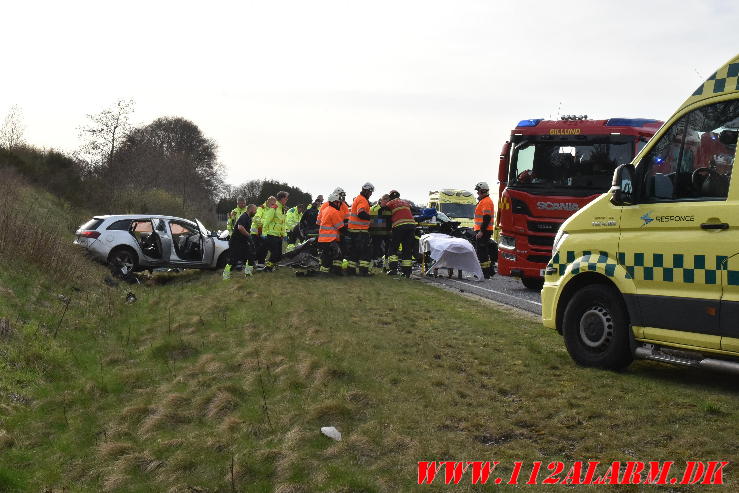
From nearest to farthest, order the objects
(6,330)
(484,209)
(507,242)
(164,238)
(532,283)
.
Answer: (6,330)
(507,242)
(532,283)
(484,209)
(164,238)

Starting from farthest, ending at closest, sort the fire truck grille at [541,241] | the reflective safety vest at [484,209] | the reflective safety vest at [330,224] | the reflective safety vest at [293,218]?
the reflective safety vest at [293,218] < the reflective safety vest at [330,224] < the reflective safety vest at [484,209] < the fire truck grille at [541,241]

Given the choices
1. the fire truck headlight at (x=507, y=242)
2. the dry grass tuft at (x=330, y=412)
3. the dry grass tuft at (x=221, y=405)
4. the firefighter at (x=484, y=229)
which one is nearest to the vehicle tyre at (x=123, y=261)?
the firefighter at (x=484, y=229)

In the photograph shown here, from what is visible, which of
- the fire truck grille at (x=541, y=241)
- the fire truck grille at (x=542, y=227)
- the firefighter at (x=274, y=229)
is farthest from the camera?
the firefighter at (x=274, y=229)

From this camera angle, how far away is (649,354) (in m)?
6.70

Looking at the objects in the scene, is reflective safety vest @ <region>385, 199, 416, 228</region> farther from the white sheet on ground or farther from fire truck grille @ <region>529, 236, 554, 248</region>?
fire truck grille @ <region>529, 236, 554, 248</region>

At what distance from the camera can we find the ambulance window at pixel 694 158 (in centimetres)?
620

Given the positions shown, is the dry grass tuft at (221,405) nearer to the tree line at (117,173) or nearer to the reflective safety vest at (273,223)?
the reflective safety vest at (273,223)

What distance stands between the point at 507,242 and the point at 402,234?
14.6 feet

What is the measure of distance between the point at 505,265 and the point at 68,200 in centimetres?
2300

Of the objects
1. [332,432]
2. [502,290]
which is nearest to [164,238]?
[502,290]

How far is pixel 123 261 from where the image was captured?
17625mm

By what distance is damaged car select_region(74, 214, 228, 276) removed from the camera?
17531mm

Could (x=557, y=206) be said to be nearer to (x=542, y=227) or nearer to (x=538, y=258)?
(x=542, y=227)

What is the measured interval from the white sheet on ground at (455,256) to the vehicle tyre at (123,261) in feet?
21.5
